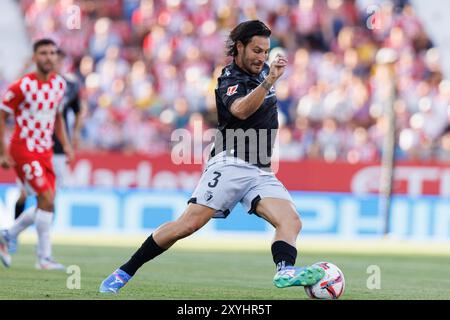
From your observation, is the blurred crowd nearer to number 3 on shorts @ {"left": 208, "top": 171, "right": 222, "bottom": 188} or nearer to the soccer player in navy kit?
the soccer player in navy kit

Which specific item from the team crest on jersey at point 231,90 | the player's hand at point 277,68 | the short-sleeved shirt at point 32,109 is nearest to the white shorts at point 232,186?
the team crest on jersey at point 231,90

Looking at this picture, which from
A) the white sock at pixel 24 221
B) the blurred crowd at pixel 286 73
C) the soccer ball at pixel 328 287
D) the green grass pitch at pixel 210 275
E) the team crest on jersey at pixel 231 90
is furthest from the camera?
the blurred crowd at pixel 286 73

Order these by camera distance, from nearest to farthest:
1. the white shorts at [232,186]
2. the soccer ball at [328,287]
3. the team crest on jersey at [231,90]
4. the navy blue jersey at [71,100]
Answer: the soccer ball at [328,287] → the team crest on jersey at [231,90] → the white shorts at [232,186] → the navy blue jersey at [71,100]

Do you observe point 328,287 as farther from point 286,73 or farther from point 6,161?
point 286,73

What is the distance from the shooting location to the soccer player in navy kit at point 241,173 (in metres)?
8.27

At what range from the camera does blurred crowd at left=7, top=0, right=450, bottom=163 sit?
2058cm

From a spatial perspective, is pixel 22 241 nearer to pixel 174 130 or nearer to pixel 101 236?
pixel 101 236

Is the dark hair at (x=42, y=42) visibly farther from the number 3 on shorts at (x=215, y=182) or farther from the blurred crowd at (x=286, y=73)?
the blurred crowd at (x=286, y=73)

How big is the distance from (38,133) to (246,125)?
3.51m

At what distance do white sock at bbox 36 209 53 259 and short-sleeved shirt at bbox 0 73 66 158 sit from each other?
0.65m

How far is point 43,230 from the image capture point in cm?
1118

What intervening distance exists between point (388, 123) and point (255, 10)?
4799mm

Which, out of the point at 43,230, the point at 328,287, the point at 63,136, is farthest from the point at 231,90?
the point at 63,136

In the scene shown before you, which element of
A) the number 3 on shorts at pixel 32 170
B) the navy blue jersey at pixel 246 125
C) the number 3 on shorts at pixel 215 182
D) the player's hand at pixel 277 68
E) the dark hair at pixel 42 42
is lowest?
the number 3 on shorts at pixel 215 182
